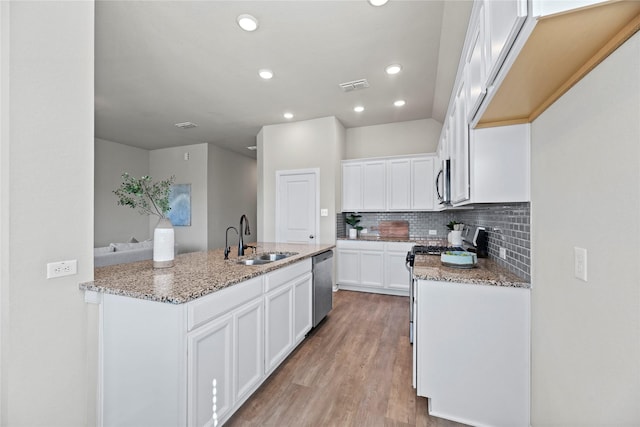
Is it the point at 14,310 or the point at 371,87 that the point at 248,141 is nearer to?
the point at 371,87

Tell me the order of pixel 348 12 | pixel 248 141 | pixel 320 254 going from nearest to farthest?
pixel 348 12 → pixel 320 254 → pixel 248 141

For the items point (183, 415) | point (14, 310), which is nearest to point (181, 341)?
point (183, 415)

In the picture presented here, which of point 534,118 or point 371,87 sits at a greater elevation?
point 371,87

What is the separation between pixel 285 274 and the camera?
7.54 ft

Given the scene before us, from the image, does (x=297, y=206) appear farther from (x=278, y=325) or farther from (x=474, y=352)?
(x=474, y=352)

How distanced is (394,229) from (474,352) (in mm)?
3396

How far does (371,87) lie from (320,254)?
7.62ft

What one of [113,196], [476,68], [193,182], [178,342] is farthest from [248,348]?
[113,196]

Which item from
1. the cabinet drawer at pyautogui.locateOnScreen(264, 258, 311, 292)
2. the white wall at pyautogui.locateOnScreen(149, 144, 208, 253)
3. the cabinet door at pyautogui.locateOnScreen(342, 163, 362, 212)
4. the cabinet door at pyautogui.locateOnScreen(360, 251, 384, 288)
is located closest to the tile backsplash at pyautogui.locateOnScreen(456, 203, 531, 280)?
the cabinet drawer at pyautogui.locateOnScreen(264, 258, 311, 292)

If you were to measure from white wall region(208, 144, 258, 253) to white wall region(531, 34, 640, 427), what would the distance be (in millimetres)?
5623

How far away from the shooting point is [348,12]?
7.59 feet

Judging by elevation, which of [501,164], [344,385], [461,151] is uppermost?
[461,151]

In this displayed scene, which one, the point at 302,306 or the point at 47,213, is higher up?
the point at 47,213

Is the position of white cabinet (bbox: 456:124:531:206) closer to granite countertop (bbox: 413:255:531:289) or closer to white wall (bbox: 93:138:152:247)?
granite countertop (bbox: 413:255:531:289)
